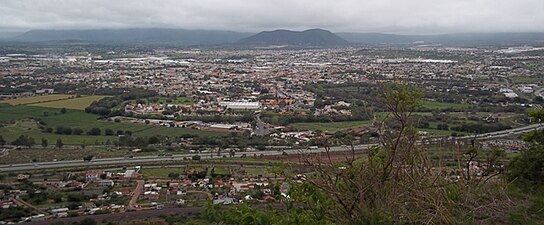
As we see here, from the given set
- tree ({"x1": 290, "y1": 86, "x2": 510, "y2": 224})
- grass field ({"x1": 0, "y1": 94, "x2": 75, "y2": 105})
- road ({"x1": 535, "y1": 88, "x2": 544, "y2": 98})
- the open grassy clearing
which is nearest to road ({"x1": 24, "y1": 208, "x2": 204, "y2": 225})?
tree ({"x1": 290, "y1": 86, "x2": 510, "y2": 224})

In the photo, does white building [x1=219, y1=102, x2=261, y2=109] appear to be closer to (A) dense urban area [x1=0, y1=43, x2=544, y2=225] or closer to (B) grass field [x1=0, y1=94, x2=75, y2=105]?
(A) dense urban area [x1=0, y1=43, x2=544, y2=225]

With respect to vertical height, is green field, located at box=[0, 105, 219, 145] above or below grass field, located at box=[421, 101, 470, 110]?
below

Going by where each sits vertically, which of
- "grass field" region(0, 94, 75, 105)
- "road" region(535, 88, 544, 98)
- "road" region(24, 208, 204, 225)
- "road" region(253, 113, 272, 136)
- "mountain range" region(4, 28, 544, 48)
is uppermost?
"mountain range" region(4, 28, 544, 48)

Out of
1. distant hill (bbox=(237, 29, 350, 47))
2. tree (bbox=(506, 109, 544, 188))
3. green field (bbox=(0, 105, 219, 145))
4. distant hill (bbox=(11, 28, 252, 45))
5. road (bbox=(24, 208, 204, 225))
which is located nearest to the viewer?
tree (bbox=(506, 109, 544, 188))

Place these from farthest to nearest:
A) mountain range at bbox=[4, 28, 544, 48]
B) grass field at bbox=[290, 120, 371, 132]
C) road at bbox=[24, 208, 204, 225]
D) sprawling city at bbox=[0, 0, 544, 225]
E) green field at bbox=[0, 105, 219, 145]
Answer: mountain range at bbox=[4, 28, 544, 48]
grass field at bbox=[290, 120, 371, 132]
green field at bbox=[0, 105, 219, 145]
road at bbox=[24, 208, 204, 225]
sprawling city at bbox=[0, 0, 544, 225]

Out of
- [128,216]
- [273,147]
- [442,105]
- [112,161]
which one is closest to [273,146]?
[273,147]

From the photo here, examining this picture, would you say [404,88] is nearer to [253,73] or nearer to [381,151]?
[381,151]

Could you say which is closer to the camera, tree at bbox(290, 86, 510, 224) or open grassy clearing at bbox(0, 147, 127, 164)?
tree at bbox(290, 86, 510, 224)
